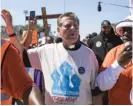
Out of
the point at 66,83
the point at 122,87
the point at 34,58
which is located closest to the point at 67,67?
the point at 66,83

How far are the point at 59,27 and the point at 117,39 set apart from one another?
259 cm

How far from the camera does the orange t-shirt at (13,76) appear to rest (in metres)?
1.79

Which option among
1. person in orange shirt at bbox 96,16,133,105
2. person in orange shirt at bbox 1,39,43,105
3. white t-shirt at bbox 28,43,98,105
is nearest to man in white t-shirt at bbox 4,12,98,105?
white t-shirt at bbox 28,43,98,105

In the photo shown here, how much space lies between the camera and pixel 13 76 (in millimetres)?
1802

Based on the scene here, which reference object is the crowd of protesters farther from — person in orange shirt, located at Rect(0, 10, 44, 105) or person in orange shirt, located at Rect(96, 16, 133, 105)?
person in orange shirt, located at Rect(0, 10, 44, 105)

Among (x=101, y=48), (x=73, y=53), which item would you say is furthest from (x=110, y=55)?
(x=101, y=48)

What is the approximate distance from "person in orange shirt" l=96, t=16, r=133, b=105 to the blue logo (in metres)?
0.20

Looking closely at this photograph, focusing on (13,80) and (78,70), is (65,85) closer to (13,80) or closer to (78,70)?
(78,70)

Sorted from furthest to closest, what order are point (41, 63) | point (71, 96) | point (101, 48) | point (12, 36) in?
point (101, 48) < point (12, 36) < point (41, 63) < point (71, 96)

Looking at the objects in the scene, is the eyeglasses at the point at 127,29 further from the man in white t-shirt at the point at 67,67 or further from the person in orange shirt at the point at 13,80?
the person in orange shirt at the point at 13,80

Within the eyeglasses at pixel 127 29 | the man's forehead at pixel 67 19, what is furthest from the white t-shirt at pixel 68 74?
the eyeglasses at pixel 127 29

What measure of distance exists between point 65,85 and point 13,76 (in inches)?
32.9

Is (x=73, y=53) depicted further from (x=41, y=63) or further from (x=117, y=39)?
(x=117, y=39)

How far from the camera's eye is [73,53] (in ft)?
8.75
